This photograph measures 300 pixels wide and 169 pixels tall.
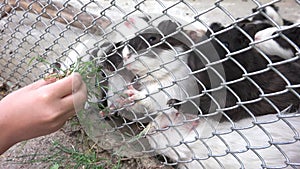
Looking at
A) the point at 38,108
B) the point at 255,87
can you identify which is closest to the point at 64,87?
the point at 38,108

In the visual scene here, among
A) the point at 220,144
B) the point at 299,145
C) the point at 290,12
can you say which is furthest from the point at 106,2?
the point at 299,145

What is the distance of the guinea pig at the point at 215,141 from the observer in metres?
2.03

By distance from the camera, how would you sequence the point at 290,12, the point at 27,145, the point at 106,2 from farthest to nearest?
the point at 106,2, the point at 290,12, the point at 27,145

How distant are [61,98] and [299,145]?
112cm

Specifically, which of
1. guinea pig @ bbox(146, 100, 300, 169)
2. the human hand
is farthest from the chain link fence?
the human hand

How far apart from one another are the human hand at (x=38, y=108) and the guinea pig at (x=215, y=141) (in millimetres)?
583

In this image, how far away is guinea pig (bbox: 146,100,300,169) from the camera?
203cm

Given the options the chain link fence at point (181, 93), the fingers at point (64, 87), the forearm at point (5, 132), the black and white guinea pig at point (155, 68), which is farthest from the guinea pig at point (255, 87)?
the forearm at point (5, 132)

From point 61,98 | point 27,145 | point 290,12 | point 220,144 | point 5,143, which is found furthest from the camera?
point 290,12

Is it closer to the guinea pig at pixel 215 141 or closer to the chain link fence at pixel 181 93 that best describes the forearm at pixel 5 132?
the chain link fence at pixel 181 93

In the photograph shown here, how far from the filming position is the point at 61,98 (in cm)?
169

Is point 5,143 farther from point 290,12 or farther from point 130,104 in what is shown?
point 290,12

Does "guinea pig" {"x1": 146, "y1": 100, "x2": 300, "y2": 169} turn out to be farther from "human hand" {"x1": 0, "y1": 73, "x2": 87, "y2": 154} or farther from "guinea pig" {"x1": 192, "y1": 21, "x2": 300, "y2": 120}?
"human hand" {"x1": 0, "y1": 73, "x2": 87, "y2": 154}

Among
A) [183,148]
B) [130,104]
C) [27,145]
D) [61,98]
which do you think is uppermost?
[61,98]
